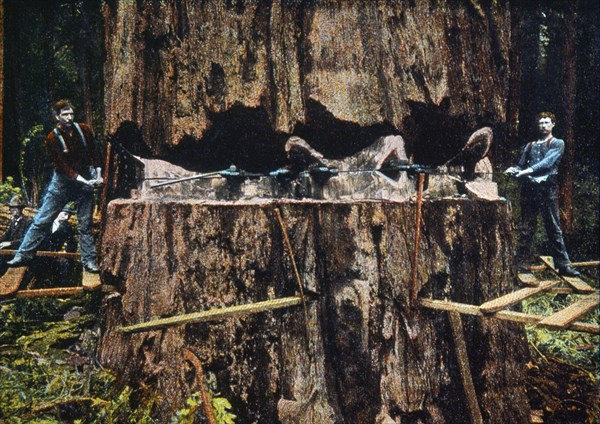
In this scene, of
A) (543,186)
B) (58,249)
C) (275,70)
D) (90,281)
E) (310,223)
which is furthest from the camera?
(58,249)

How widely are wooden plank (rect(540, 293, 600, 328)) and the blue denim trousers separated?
271 centimetres

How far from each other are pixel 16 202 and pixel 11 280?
23.2 inches

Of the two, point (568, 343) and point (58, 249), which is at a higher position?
point (58, 249)

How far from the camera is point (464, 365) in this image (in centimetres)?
184

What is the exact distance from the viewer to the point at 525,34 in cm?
242

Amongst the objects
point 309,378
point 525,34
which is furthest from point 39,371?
point 525,34

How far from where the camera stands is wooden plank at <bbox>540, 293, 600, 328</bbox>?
1439 mm

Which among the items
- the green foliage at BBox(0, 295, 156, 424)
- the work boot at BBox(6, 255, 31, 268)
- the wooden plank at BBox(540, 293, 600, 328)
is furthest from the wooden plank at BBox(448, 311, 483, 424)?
the work boot at BBox(6, 255, 31, 268)

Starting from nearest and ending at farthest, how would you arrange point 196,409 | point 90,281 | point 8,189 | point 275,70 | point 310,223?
point 196,409 < point 310,223 < point 275,70 < point 90,281 < point 8,189

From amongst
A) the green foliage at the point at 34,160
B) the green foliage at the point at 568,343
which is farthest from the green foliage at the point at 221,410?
the green foliage at the point at 568,343

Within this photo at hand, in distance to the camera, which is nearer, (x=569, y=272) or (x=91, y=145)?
(x=91, y=145)

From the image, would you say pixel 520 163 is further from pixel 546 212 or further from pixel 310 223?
pixel 310 223

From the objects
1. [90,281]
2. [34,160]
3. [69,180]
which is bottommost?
[90,281]

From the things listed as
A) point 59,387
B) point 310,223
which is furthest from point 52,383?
point 310,223
